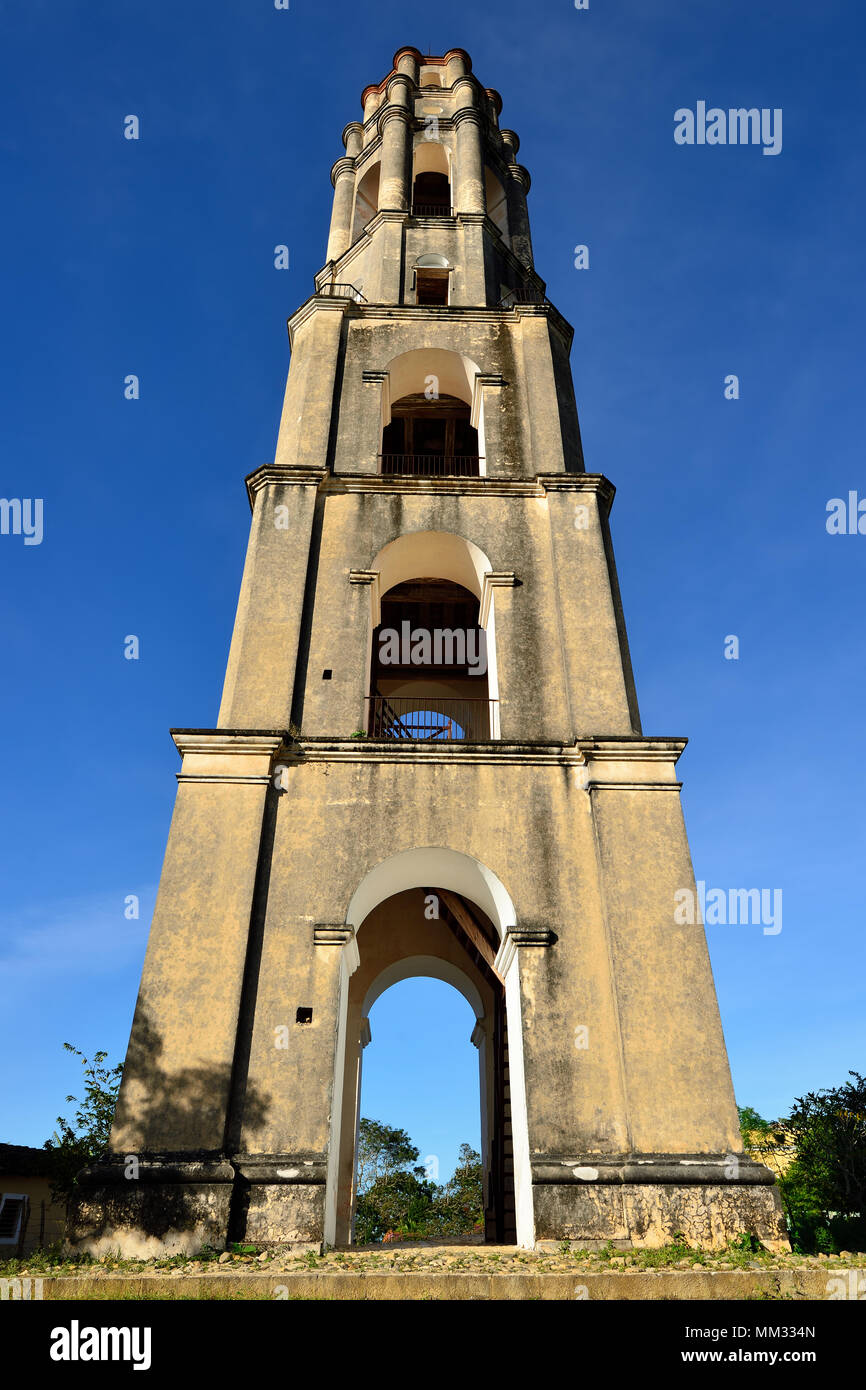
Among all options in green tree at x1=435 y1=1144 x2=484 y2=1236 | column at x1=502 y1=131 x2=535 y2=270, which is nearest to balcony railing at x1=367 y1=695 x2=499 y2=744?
column at x1=502 y1=131 x2=535 y2=270

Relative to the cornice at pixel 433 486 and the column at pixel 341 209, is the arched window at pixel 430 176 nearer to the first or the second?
the column at pixel 341 209

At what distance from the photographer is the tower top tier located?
19.2 meters

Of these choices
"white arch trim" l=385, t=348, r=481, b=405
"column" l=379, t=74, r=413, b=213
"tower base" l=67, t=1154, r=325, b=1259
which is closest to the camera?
"tower base" l=67, t=1154, r=325, b=1259

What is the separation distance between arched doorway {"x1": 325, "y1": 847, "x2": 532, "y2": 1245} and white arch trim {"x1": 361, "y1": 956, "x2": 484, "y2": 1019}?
0.08 feet

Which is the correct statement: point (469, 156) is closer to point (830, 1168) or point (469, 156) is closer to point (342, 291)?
point (342, 291)

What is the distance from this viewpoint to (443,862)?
11.2 metres

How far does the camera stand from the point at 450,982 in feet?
53.8

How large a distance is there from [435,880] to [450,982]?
17.3 feet

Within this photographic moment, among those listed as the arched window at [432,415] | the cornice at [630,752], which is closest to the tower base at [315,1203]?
the cornice at [630,752]

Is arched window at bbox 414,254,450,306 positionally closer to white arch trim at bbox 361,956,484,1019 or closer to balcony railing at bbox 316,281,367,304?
balcony railing at bbox 316,281,367,304

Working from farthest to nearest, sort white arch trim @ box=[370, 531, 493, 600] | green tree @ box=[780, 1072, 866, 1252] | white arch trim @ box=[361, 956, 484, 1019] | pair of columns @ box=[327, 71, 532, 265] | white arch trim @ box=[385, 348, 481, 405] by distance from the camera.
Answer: green tree @ box=[780, 1072, 866, 1252]
pair of columns @ box=[327, 71, 532, 265]
white arch trim @ box=[385, 348, 481, 405]
white arch trim @ box=[361, 956, 484, 1019]
white arch trim @ box=[370, 531, 493, 600]

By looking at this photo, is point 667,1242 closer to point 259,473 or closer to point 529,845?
point 529,845

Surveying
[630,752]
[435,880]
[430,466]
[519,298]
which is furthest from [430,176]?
[435,880]
